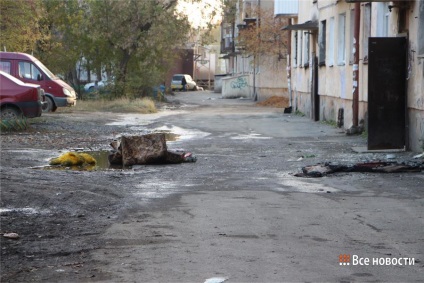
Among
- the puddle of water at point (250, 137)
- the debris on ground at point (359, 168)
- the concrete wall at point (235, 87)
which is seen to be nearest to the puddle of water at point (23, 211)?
the debris on ground at point (359, 168)

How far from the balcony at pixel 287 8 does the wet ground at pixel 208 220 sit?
19.8 metres

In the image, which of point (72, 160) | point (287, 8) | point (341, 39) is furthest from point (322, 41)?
point (72, 160)

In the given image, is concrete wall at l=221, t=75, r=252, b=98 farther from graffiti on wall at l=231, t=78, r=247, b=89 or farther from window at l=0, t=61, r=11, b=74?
window at l=0, t=61, r=11, b=74

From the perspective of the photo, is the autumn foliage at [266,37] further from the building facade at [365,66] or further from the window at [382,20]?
the window at [382,20]

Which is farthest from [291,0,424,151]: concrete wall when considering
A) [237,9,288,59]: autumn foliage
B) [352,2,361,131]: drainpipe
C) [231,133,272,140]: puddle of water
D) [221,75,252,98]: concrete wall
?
[221,75,252,98]: concrete wall

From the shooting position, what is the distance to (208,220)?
8961 millimetres

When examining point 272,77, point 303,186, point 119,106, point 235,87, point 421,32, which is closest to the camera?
point 303,186

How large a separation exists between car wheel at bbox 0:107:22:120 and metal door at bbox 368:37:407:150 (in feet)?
33.0

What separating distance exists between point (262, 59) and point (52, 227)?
46.9 m

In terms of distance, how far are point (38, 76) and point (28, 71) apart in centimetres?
43

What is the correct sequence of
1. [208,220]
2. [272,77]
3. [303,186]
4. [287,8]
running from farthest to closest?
[272,77] < [287,8] < [303,186] < [208,220]

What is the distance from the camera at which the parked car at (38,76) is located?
98.1 ft

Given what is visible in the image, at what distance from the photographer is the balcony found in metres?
36.1

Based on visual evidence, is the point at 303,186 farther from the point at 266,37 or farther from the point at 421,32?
the point at 266,37
